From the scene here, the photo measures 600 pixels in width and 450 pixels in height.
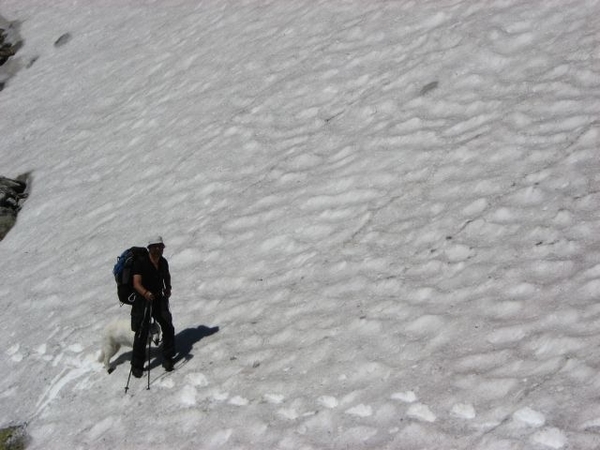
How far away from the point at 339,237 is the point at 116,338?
330 centimetres

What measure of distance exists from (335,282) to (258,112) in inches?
241

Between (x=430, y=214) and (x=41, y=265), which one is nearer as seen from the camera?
(x=430, y=214)

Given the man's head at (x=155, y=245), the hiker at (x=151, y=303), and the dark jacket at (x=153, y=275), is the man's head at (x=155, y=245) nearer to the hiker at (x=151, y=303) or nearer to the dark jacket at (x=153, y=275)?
the hiker at (x=151, y=303)

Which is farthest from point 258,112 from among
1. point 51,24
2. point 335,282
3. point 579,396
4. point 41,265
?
point 51,24

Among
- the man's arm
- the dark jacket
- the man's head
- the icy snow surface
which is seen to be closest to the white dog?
the icy snow surface

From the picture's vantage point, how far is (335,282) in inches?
424

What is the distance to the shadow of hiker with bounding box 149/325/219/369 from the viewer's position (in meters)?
10.8

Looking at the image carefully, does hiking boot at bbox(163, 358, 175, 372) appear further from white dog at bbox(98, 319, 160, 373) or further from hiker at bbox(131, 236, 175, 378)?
white dog at bbox(98, 319, 160, 373)

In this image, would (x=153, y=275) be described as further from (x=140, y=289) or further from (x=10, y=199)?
(x=10, y=199)

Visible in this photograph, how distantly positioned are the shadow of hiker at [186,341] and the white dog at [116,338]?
1.14 ft

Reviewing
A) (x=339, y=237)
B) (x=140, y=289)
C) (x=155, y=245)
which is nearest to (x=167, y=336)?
(x=140, y=289)

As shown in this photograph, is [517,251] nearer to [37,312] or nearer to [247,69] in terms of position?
[37,312]

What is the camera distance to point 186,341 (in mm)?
11039

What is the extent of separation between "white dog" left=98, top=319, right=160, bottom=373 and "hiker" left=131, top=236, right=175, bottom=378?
19 centimetres
